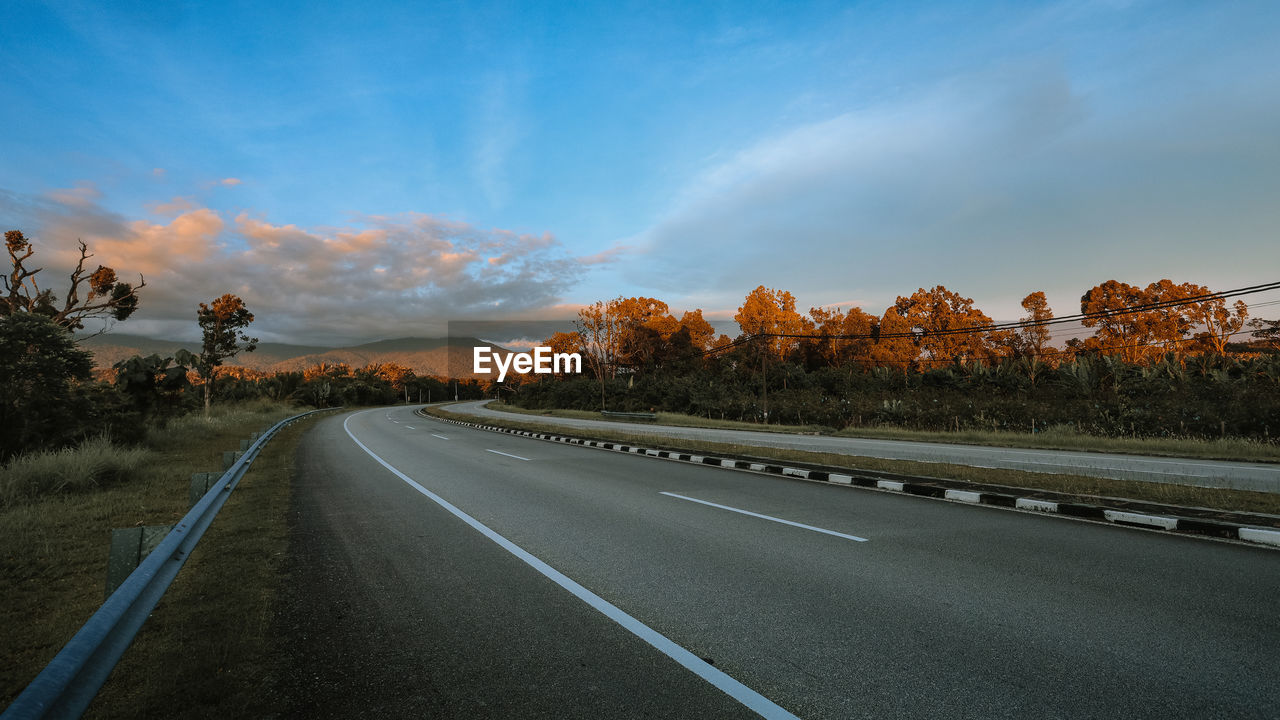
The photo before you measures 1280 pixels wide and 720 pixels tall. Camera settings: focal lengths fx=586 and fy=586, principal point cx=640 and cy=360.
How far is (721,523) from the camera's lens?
22.9 feet

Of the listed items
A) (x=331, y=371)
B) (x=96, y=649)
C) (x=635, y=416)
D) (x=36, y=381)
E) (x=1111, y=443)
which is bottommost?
(x=635, y=416)

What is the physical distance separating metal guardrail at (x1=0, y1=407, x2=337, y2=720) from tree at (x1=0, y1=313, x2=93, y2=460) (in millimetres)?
10543

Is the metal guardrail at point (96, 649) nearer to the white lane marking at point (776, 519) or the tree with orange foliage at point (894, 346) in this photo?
the white lane marking at point (776, 519)

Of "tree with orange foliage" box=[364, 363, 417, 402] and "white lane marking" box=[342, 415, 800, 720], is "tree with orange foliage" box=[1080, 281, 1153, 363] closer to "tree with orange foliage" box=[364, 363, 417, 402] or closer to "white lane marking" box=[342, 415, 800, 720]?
"white lane marking" box=[342, 415, 800, 720]

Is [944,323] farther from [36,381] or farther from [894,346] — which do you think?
[36,381]

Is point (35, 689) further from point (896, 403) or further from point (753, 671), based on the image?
point (896, 403)

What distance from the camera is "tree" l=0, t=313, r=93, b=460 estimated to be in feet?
34.4

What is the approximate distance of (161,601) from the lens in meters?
4.53

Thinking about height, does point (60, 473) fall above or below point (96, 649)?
below

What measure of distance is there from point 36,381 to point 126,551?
36.3 feet

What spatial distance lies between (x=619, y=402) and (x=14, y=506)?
4096cm

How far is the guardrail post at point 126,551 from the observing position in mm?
3562

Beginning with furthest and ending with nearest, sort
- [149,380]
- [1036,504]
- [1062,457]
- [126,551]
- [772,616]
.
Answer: [149,380] < [1062,457] < [1036,504] < [772,616] < [126,551]

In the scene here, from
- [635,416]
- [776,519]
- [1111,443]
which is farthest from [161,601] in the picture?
[635,416]
